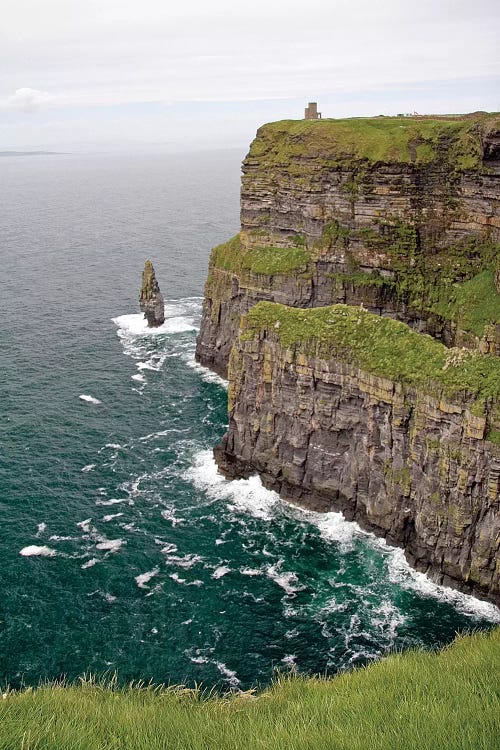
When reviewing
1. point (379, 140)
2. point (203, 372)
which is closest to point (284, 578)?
point (203, 372)

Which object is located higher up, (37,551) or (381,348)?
(381,348)

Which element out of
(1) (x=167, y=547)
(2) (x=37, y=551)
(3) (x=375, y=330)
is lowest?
(1) (x=167, y=547)

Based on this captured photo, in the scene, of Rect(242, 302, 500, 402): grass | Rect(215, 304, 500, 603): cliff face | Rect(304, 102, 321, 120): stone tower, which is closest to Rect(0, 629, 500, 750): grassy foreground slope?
Rect(215, 304, 500, 603): cliff face

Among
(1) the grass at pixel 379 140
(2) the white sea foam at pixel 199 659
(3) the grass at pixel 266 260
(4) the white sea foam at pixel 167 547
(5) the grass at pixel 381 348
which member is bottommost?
(2) the white sea foam at pixel 199 659

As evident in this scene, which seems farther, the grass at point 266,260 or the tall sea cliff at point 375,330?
the grass at point 266,260

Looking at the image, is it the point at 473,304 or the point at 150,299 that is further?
the point at 150,299

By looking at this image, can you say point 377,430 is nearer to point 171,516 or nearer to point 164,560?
point 171,516

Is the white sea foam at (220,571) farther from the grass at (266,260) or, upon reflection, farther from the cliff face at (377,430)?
the grass at (266,260)

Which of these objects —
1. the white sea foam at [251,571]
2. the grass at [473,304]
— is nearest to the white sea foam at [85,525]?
the white sea foam at [251,571]

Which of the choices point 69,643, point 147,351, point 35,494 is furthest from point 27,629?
point 147,351
